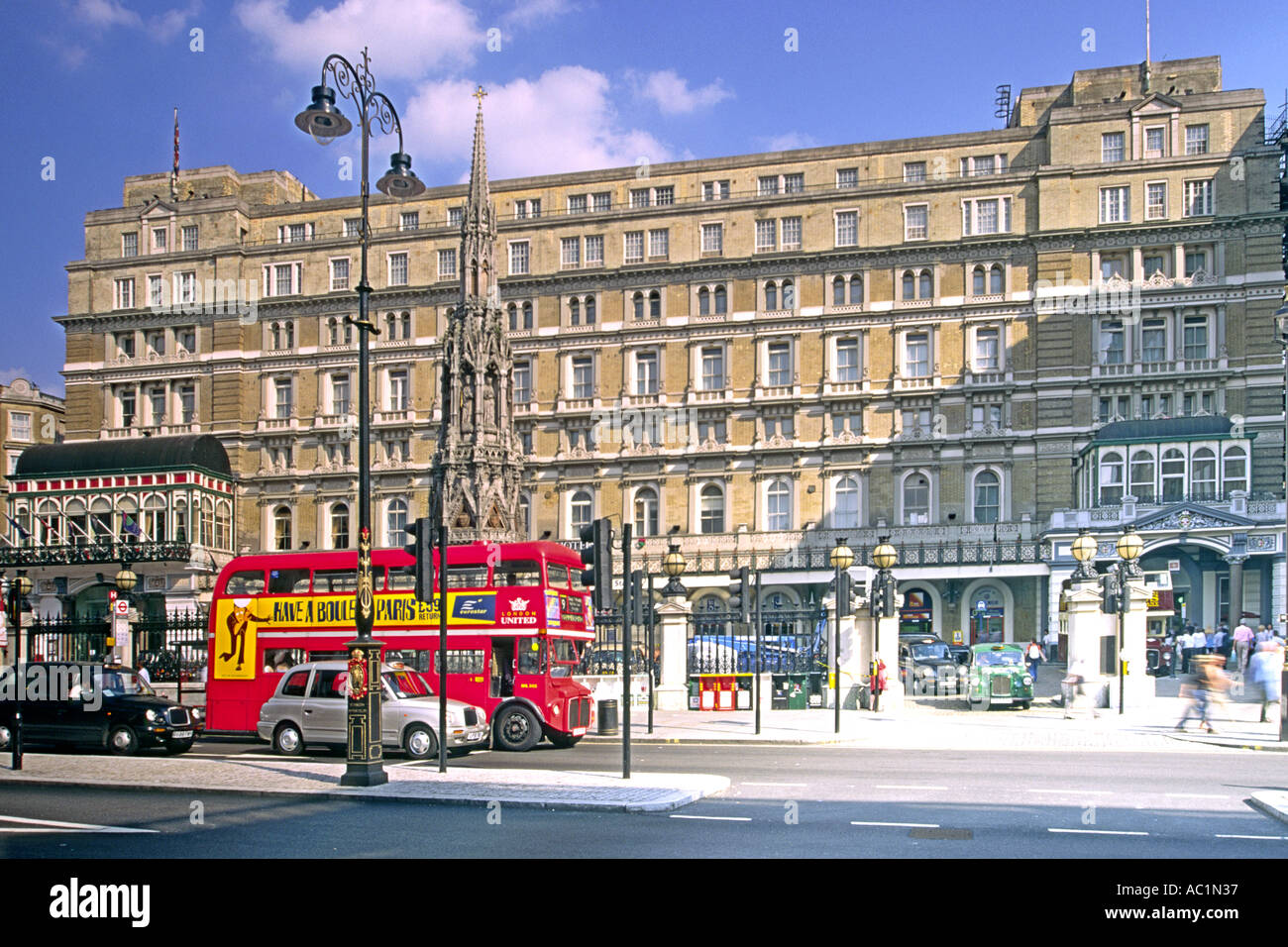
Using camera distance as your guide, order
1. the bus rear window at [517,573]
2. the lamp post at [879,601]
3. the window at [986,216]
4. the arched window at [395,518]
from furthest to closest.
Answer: the arched window at [395,518] < the window at [986,216] < the lamp post at [879,601] < the bus rear window at [517,573]

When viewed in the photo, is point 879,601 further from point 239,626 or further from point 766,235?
point 766,235

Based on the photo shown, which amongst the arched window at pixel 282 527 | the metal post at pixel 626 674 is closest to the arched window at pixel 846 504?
the arched window at pixel 282 527

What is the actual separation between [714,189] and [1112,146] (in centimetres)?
1932

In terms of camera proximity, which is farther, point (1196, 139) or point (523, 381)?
point (523, 381)

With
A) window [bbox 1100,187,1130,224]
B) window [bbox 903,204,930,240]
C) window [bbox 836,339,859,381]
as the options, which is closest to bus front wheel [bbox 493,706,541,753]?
window [bbox 836,339,859,381]

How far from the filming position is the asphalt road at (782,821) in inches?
452

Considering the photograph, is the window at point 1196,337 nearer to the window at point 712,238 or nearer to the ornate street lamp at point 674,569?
the window at point 712,238

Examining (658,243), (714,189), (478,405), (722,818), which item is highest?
(714,189)

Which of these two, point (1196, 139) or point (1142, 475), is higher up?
point (1196, 139)

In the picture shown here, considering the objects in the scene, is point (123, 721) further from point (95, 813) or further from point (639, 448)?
point (639, 448)

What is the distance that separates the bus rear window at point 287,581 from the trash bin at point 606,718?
682cm

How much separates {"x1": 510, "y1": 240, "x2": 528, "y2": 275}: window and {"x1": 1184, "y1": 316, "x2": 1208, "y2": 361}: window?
32.6 metres

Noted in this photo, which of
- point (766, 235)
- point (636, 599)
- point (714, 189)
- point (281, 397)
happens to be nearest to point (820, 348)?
point (766, 235)

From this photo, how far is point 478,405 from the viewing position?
43.4 metres
